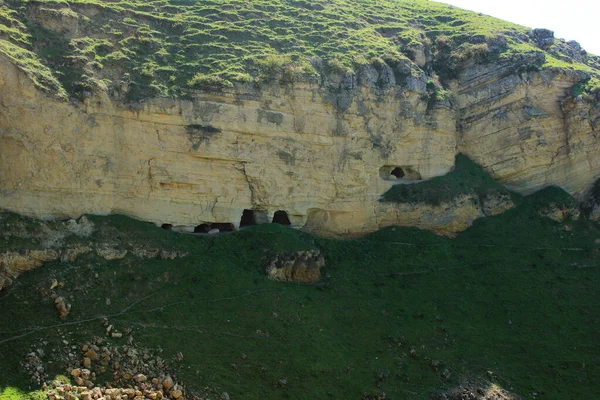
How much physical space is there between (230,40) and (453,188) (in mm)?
14389

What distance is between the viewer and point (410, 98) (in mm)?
34469

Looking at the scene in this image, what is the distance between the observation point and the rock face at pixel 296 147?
87.4ft

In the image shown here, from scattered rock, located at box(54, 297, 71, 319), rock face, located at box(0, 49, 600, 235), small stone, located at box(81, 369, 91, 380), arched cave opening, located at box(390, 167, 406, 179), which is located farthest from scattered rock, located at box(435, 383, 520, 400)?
arched cave opening, located at box(390, 167, 406, 179)

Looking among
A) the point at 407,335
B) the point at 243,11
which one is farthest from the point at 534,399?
the point at 243,11

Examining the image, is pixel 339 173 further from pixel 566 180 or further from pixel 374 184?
pixel 566 180

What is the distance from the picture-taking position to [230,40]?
3403 centimetres

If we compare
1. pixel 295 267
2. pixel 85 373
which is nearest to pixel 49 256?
pixel 85 373

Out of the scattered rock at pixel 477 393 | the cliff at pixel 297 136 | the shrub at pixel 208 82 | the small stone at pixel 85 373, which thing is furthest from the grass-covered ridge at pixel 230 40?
the scattered rock at pixel 477 393

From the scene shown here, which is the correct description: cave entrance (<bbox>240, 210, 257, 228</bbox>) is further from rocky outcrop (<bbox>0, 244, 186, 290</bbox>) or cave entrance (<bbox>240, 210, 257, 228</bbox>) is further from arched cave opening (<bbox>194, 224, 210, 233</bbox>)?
rocky outcrop (<bbox>0, 244, 186, 290</bbox>)

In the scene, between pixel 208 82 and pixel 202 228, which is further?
pixel 202 228

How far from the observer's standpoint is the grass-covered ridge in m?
29.0

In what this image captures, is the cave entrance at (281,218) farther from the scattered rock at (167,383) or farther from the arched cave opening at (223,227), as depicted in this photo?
the scattered rock at (167,383)

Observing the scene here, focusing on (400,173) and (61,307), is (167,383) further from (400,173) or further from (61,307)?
(400,173)

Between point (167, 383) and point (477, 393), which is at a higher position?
point (167, 383)
